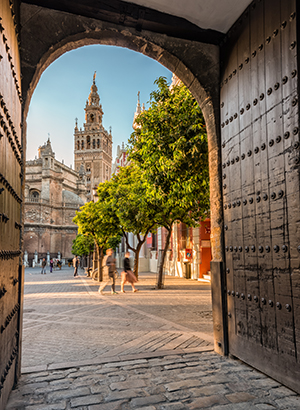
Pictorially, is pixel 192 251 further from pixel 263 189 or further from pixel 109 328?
pixel 263 189

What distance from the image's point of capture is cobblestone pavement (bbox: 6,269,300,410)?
315 cm

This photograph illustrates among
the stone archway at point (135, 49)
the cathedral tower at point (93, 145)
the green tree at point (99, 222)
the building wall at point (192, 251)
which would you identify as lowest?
the building wall at point (192, 251)

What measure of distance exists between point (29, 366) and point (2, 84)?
3.61m

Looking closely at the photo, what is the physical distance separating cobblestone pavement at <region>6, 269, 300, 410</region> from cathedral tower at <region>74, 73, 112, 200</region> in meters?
108

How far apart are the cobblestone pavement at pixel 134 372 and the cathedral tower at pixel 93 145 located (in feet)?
354

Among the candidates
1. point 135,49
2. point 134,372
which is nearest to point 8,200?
point 134,372

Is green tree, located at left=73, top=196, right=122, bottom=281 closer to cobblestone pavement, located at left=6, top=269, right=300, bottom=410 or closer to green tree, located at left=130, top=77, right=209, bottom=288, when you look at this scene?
green tree, located at left=130, top=77, right=209, bottom=288

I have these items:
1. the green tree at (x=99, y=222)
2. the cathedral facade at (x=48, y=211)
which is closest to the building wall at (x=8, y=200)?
the green tree at (x=99, y=222)

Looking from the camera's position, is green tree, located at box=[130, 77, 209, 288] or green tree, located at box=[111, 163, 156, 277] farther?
green tree, located at box=[111, 163, 156, 277]

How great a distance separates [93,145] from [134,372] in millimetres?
117191

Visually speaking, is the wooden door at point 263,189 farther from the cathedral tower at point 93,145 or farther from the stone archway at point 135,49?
the cathedral tower at point 93,145

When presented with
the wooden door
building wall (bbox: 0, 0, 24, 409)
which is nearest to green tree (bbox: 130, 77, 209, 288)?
the wooden door

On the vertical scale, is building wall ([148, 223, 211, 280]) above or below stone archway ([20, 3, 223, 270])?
below

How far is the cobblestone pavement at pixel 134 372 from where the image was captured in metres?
3.15
